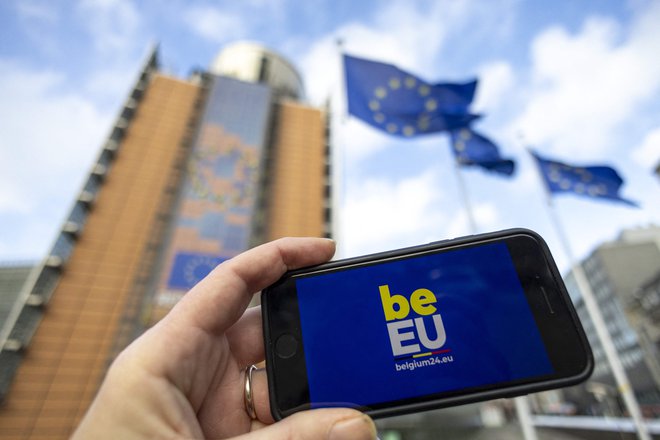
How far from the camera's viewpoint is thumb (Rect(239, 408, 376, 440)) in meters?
1.17

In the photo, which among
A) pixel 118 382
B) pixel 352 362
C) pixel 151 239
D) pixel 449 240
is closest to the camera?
pixel 118 382

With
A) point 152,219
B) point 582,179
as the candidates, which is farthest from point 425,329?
point 152,219

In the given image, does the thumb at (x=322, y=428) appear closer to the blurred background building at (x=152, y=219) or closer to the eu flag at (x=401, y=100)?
the eu flag at (x=401, y=100)

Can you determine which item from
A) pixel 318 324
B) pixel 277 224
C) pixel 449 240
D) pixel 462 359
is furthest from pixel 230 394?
pixel 277 224

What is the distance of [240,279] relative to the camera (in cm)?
149

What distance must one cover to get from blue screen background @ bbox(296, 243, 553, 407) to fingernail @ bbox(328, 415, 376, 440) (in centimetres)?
23

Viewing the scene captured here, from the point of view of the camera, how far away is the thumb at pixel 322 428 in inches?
45.9

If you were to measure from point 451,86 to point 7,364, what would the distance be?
24.0 m

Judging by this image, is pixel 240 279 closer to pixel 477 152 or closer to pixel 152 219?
pixel 477 152

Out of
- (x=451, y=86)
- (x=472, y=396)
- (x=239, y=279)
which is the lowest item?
(x=472, y=396)

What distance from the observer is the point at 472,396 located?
4.45 feet

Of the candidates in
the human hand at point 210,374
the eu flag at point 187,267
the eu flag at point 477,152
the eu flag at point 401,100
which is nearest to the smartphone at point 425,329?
the human hand at point 210,374

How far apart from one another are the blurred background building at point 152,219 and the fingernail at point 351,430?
21001 mm

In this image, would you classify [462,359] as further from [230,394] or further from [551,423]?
[551,423]
